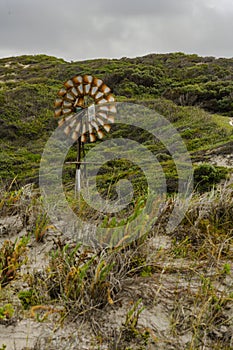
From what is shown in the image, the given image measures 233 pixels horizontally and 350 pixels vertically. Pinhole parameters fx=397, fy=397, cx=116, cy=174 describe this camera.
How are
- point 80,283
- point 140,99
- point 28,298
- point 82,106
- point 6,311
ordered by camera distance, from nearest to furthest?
point 6,311, point 80,283, point 28,298, point 82,106, point 140,99

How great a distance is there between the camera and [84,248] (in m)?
3.03

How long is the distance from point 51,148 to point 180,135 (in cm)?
502

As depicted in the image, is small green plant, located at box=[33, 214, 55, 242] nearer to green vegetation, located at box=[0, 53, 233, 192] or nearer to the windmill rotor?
the windmill rotor

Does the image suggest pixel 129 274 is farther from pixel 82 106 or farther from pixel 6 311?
pixel 82 106

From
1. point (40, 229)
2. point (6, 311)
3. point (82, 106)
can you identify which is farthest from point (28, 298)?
point (82, 106)

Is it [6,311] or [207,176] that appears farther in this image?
[207,176]

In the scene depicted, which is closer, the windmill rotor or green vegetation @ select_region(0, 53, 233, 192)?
the windmill rotor

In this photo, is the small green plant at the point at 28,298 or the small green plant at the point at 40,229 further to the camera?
the small green plant at the point at 40,229

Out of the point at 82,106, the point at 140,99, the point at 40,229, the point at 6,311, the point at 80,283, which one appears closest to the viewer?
the point at 6,311

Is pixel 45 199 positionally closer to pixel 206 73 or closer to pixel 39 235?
pixel 39 235

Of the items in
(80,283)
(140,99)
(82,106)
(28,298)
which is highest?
(140,99)

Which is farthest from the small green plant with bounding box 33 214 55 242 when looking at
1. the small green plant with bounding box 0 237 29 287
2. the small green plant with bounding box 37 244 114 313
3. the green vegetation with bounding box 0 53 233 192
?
the green vegetation with bounding box 0 53 233 192

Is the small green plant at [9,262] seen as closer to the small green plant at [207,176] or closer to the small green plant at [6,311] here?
the small green plant at [6,311]

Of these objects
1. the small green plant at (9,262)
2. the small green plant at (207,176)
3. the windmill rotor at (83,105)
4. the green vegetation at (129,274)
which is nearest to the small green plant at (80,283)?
the green vegetation at (129,274)
